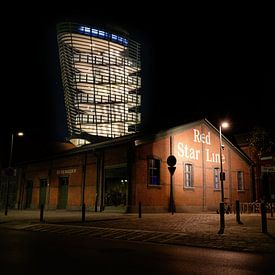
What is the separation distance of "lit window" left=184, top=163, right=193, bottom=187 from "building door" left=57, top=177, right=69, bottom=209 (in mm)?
11043

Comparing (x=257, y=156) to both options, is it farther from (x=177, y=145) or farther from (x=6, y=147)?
(x=6, y=147)

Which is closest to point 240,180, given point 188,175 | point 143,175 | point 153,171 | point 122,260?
point 188,175

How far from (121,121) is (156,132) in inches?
1533

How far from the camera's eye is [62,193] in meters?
32.0

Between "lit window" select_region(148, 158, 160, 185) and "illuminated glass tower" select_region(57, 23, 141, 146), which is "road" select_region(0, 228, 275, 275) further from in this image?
"illuminated glass tower" select_region(57, 23, 141, 146)

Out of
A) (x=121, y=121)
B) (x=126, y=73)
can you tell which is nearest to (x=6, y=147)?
(x=121, y=121)

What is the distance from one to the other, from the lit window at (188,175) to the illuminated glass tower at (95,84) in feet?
109

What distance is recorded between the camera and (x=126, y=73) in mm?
67500

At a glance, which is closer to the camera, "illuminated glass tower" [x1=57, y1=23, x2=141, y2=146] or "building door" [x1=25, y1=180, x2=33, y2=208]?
"building door" [x1=25, y1=180, x2=33, y2=208]

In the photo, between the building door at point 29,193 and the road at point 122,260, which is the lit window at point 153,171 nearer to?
the road at point 122,260

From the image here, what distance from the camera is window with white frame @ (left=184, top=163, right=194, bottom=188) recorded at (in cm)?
2939

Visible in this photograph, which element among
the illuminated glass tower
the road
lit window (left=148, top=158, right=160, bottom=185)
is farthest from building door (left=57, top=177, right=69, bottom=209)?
the illuminated glass tower

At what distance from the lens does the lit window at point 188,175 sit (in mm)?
29391

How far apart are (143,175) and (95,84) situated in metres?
40.7
